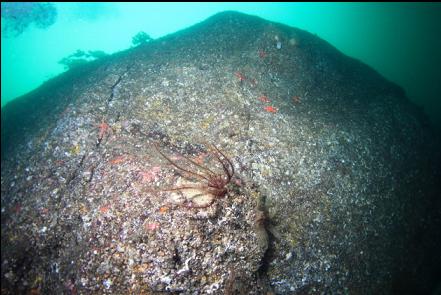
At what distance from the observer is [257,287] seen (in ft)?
11.9

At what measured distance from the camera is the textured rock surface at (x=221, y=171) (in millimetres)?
3451

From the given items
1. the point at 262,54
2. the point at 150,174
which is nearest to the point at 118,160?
the point at 150,174

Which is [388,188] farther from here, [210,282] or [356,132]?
[210,282]

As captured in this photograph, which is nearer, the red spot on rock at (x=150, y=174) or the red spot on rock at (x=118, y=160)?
the red spot on rock at (x=150, y=174)

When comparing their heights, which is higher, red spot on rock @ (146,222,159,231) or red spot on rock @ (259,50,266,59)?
red spot on rock @ (259,50,266,59)

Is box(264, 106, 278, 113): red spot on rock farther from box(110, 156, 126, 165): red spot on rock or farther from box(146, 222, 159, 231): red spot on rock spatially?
box(146, 222, 159, 231): red spot on rock

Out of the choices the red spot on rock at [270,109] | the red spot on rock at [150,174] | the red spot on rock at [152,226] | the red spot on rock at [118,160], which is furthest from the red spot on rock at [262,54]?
the red spot on rock at [152,226]

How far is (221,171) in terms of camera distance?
13.6ft

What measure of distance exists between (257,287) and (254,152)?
2.29 m

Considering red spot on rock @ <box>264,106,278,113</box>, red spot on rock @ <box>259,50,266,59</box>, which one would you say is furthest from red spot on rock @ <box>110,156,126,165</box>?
red spot on rock @ <box>259,50,266,59</box>

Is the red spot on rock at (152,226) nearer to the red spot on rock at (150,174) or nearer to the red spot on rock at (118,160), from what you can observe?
the red spot on rock at (150,174)

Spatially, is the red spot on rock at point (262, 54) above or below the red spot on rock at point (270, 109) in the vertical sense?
above

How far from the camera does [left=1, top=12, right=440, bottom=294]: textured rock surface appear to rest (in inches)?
136

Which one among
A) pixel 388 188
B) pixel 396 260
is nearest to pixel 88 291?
pixel 396 260
